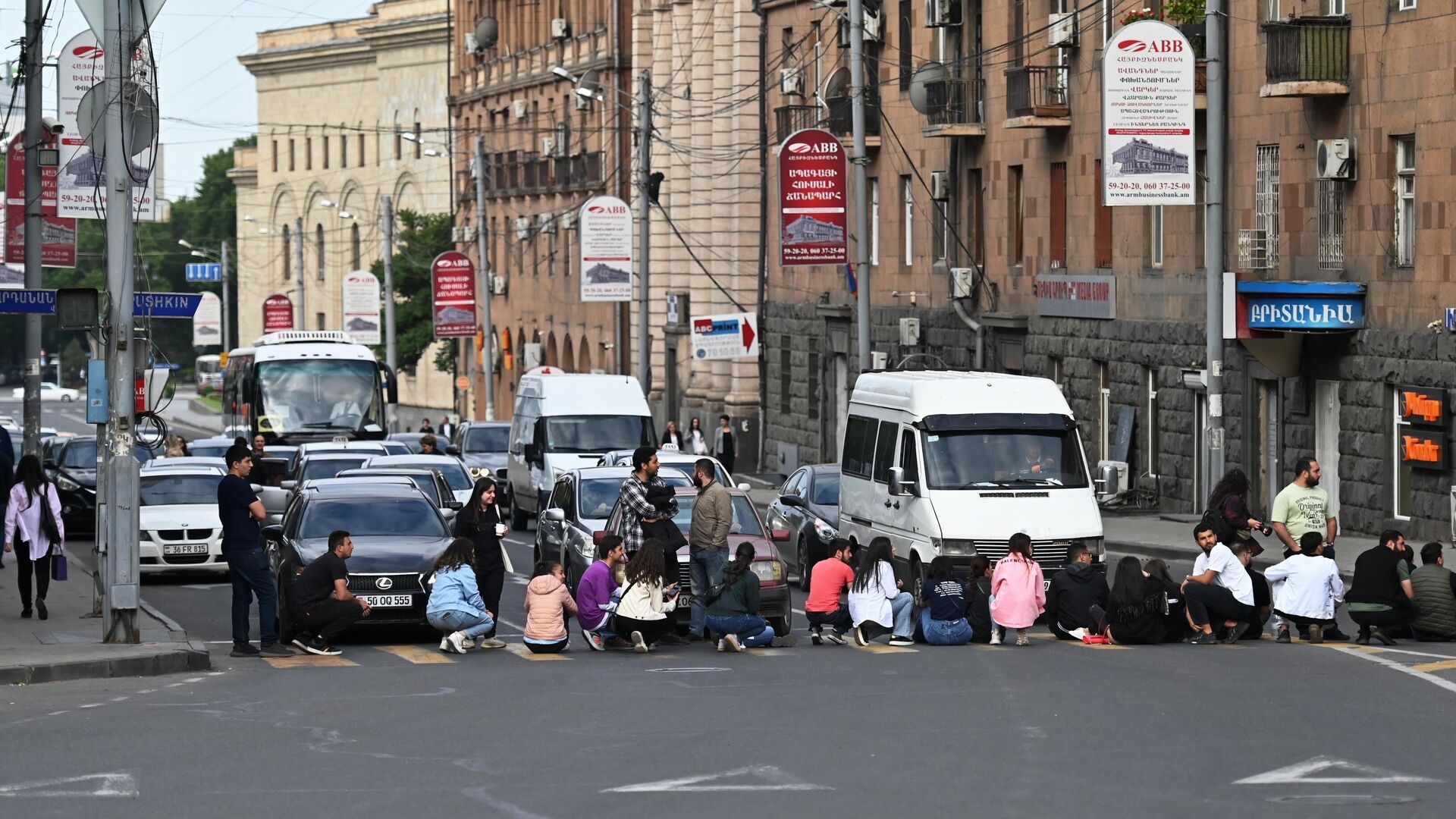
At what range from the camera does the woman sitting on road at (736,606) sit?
20.0 m

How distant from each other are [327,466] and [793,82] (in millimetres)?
22770

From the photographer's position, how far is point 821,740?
536 inches

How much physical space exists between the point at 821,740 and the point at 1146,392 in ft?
83.0

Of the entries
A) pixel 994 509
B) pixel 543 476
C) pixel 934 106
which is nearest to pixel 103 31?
pixel 994 509

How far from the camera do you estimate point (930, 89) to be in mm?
44156

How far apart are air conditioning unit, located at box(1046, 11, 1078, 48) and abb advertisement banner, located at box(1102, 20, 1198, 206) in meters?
8.35

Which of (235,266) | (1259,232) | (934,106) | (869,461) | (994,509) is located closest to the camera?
(994,509)

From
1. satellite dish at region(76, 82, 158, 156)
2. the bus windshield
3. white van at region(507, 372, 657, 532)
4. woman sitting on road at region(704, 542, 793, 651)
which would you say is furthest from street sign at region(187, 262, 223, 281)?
woman sitting on road at region(704, 542, 793, 651)

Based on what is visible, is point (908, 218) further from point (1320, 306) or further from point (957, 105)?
point (1320, 306)

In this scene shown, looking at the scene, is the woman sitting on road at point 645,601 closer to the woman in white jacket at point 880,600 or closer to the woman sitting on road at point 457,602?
the woman sitting on road at point 457,602

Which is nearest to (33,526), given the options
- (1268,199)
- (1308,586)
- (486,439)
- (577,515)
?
(577,515)

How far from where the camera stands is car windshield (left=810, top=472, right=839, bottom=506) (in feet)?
92.8

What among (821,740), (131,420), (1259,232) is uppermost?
(1259,232)

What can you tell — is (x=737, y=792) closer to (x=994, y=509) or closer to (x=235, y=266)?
(x=994, y=509)
